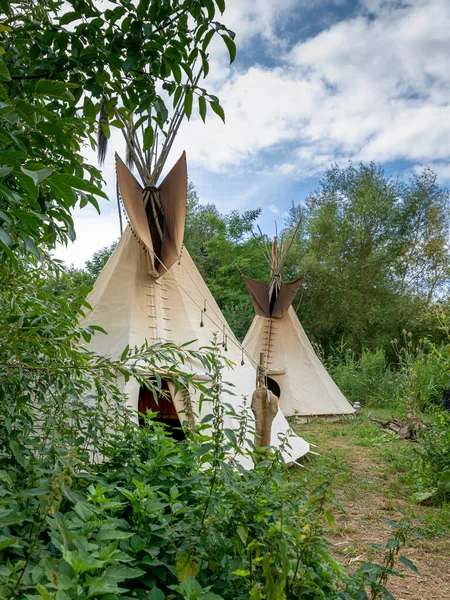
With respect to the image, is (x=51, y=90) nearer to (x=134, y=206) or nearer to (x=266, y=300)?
(x=134, y=206)

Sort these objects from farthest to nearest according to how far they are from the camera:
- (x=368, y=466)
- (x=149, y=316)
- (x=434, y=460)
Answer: (x=368, y=466) → (x=149, y=316) → (x=434, y=460)

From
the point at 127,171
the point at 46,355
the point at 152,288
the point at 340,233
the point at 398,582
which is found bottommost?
the point at 398,582

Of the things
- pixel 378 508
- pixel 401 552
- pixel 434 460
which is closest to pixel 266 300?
pixel 434 460

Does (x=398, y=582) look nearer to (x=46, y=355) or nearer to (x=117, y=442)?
(x=117, y=442)

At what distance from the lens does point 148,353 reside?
5.23 ft

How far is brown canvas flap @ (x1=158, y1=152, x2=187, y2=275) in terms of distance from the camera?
190 inches

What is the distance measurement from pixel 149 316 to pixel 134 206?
1.21 meters

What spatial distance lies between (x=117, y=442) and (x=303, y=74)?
715 cm

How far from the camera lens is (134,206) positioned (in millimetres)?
4754

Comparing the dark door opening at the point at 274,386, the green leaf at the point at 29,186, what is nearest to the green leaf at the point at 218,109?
the green leaf at the point at 29,186

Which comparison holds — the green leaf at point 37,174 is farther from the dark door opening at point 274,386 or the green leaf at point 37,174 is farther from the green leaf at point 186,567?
the dark door opening at point 274,386

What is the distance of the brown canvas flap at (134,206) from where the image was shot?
4602 millimetres

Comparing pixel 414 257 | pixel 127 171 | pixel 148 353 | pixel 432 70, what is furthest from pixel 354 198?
pixel 148 353

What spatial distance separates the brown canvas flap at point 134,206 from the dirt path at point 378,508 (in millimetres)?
2754
